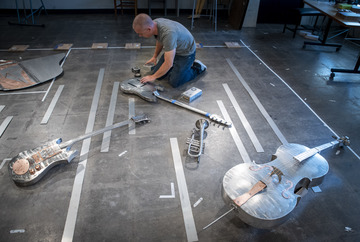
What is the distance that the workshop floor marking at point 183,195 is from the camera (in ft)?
8.02

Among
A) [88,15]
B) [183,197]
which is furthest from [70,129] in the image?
[88,15]

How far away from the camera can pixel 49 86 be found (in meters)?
4.61

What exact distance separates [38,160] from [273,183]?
8.72 feet

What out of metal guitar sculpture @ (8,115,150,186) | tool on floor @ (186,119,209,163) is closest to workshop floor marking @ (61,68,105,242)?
metal guitar sculpture @ (8,115,150,186)

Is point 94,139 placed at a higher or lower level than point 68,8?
lower

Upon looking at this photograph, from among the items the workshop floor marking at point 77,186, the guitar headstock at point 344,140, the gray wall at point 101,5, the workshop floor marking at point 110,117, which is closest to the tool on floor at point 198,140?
the workshop floor marking at point 110,117

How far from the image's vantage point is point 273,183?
2.52m

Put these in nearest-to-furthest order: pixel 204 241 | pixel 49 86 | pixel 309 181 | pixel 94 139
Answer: pixel 204 241
pixel 309 181
pixel 94 139
pixel 49 86

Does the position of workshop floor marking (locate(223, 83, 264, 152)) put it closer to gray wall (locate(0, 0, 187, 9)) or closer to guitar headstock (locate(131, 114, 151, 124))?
guitar headstock (locate(131, 114, 151, 124))

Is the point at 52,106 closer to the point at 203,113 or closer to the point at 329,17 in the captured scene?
the point at 203,113

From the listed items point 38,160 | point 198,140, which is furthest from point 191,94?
point 38,160

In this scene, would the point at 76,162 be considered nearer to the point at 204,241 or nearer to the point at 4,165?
the point at 4,165

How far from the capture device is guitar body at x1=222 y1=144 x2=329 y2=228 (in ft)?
7.43

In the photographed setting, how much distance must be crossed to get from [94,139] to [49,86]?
1912mm
